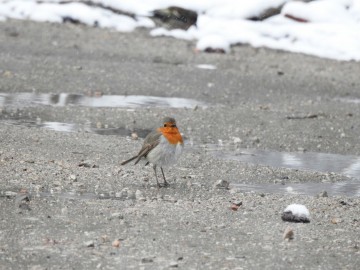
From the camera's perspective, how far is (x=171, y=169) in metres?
11.5

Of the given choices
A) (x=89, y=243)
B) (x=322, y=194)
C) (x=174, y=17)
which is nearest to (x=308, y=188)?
(x=322, y=194)

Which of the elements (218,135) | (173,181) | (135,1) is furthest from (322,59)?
(173,181)

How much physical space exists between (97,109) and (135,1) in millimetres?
8932

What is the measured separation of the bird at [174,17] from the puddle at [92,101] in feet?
19.9

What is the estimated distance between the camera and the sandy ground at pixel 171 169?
7.82m

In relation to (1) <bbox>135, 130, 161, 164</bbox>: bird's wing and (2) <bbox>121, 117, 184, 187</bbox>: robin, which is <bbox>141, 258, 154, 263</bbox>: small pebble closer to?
(2) <bbox>121, 117, 184, 187</bbox>: robin

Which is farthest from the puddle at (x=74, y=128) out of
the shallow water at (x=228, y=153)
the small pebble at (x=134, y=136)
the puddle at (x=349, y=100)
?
the puddle at (x=349, y=100)

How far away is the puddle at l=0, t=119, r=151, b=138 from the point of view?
44.8 feet

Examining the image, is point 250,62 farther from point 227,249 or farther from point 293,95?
point 227,249

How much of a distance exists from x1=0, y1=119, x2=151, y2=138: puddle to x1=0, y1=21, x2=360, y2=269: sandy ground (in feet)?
0.66

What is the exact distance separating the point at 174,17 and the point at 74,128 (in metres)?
9.32

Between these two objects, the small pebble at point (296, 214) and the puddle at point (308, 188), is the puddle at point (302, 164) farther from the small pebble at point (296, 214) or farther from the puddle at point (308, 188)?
the small pebble at point (296, 214)

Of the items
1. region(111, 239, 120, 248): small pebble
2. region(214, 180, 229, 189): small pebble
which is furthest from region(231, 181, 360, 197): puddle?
region(111, 239, 120, 248): small pebble

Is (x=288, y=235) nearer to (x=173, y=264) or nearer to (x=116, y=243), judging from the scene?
(x=173, y=264)
